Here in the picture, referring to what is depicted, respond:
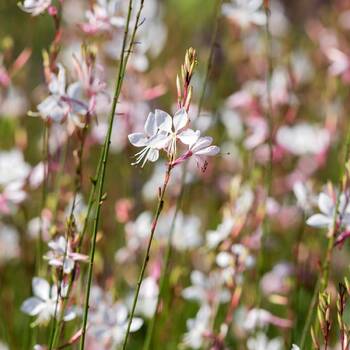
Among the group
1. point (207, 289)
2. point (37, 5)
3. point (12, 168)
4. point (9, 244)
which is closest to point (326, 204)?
point (207, 289)

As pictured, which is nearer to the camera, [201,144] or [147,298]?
[201,144]

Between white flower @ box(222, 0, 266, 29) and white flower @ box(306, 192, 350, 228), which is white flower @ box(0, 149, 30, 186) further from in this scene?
white flower @ box(306, 192, 350, 228)

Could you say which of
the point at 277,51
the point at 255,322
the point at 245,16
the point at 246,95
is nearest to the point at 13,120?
the point at 246,95

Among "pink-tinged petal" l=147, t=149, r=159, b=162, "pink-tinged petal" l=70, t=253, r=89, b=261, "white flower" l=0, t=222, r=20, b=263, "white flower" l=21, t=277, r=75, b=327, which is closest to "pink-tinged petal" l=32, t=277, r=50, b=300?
"white flower" l=21, t=277, r=75, b=327

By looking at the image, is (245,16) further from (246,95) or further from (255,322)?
(255,322)

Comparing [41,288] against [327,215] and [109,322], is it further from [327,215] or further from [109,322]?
[327,215]

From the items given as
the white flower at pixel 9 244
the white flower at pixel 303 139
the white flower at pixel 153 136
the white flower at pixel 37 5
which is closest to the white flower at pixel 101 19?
the white flower at pixel 37 5
